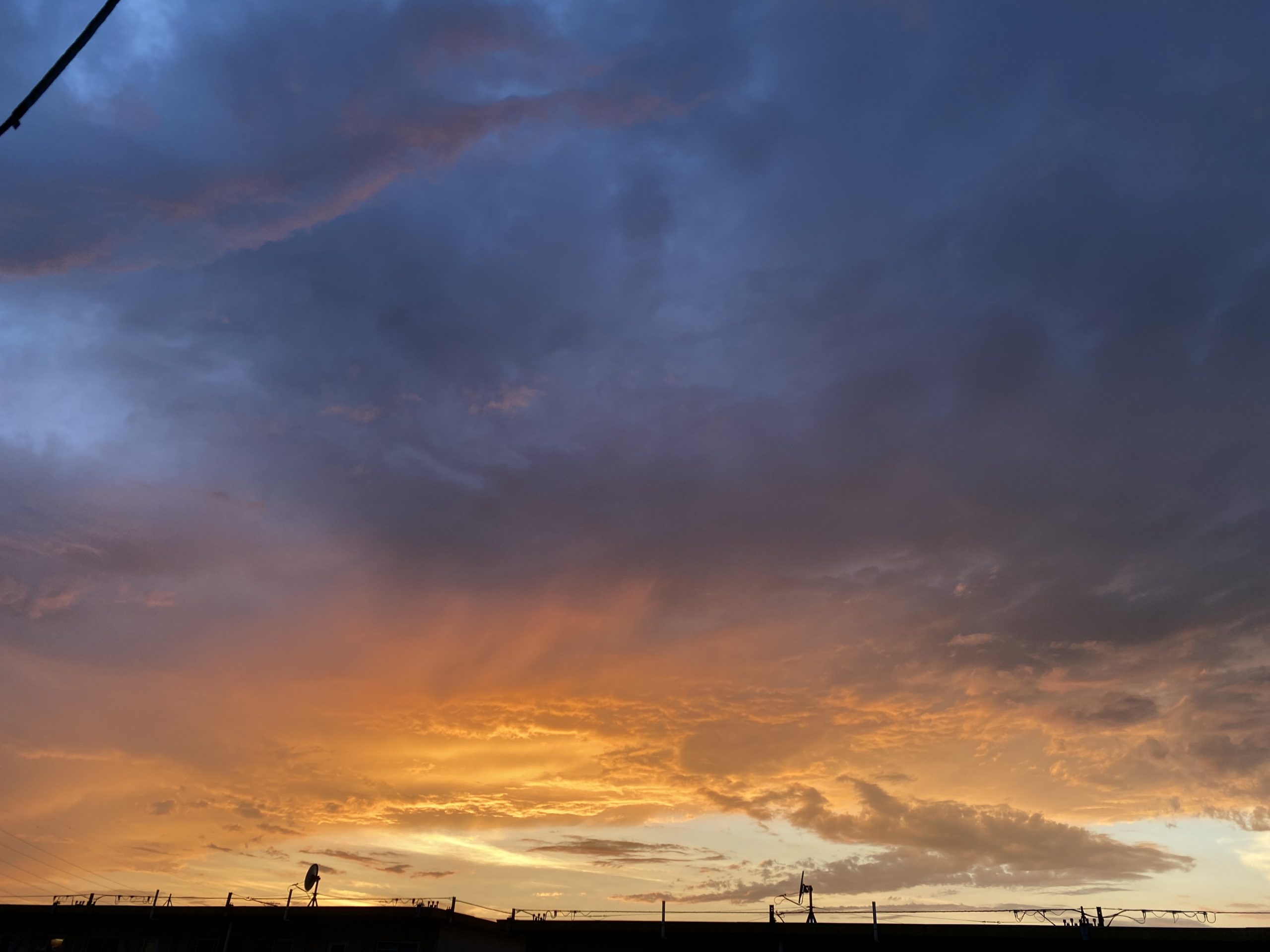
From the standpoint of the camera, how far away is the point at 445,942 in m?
47.4

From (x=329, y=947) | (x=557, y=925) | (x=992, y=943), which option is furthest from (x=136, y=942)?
(x=992, y=943)

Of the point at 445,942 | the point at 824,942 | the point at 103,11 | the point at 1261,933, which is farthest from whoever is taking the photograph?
the point at 445,942

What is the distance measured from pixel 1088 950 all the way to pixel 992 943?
12.1 feet

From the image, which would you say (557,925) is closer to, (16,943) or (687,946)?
(687,946)

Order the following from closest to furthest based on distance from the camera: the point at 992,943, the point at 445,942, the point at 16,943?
the point at 992,943 → the point at 445,942 → the point at 16,943

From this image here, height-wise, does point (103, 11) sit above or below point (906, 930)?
above

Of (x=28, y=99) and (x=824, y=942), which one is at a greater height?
(x=28, y=99)

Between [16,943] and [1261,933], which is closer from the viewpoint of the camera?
[1261,933]

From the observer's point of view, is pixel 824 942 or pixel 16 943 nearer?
pixel 824 942

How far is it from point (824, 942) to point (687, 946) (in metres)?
6.88

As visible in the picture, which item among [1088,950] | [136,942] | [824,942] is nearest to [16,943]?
[136,942]

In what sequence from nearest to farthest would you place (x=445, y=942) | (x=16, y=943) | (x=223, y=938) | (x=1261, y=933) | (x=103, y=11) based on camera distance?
(x=103, y=11) → (x=1261, y=933) → (x=445, y=942) → (x=223, y=938) → (x=16, y=943)

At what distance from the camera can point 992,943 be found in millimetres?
37344

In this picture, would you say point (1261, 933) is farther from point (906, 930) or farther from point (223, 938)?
point (223, 938)
